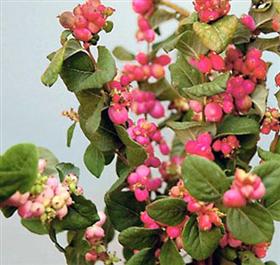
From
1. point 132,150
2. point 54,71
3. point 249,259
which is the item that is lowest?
point 249,259

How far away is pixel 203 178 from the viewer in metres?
0.48

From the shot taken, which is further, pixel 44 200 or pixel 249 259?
pixel 249 259

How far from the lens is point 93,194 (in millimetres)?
976

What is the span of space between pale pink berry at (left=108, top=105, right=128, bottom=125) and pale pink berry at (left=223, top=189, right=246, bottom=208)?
0.16 metres

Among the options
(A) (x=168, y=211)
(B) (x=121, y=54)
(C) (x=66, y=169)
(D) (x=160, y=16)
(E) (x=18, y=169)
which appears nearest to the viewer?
(E) (x=18, y=169)

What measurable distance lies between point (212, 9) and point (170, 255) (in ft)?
0.70

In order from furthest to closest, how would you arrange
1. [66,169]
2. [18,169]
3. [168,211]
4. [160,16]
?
[160,16] → [66,169] → [168,211] → [18,169]

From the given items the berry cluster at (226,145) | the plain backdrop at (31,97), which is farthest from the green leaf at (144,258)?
the plain backdrop at (31,97)

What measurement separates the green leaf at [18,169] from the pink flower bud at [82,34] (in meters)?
0.18

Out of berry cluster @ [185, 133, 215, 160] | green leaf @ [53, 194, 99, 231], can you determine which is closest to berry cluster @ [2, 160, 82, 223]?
green leaf @ [53, 194, 99, 231]

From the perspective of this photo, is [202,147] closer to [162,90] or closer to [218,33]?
[218,33]

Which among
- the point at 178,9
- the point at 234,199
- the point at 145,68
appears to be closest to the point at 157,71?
the point at 145,68

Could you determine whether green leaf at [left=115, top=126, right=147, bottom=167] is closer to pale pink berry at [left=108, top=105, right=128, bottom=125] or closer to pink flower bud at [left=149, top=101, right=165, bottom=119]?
pale pink berry at [left=108, top=105, right=128, bottom=125]

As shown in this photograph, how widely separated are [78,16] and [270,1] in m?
0.18
